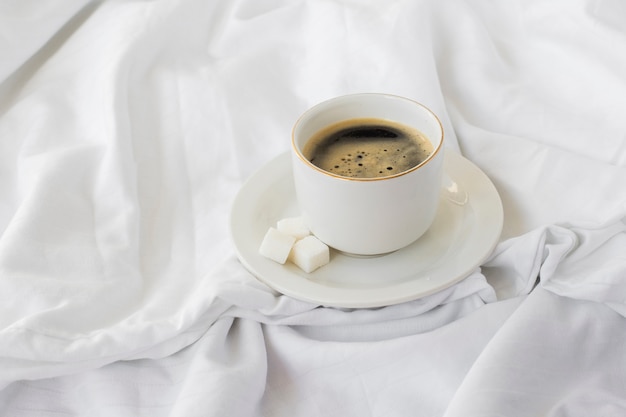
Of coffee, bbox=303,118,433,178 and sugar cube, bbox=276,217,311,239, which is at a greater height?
coffee, bbox=303,118,433,178

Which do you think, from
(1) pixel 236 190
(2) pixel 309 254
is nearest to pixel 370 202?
(2) pixel 309 254

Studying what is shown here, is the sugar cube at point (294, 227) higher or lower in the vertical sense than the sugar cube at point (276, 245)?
lower

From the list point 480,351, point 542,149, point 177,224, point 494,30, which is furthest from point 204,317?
point 494,30

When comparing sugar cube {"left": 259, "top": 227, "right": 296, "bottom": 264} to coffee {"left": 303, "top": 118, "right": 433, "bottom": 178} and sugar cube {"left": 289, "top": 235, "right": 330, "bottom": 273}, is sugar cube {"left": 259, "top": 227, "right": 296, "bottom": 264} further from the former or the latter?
coffee {"left": 303, "top": 118, "right": 433, "bottom": 178}

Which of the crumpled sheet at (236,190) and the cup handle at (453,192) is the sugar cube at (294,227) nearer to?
the crumpled sheet at (236,190)

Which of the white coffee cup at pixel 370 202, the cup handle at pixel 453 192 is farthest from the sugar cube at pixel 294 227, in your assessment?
the cup handle at pixel 453 192

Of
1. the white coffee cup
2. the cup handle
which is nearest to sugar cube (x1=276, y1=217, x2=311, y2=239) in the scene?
the white coffee cup

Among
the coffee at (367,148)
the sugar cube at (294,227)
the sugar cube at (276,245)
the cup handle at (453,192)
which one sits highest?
the coffee at (367,148)
